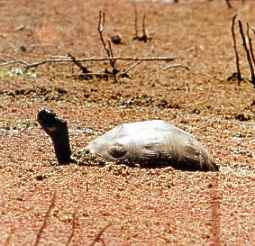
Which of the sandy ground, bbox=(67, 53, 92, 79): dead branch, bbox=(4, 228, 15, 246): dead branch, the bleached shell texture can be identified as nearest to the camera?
bbox=(4, 228, 15, 246): dead branch

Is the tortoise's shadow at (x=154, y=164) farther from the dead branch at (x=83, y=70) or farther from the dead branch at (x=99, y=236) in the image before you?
the dead branch at (x=83, y=70)

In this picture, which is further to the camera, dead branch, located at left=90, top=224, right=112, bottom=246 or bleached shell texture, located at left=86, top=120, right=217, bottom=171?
bleached shell texture, located at left=86, top=120, right=217, bottom=171

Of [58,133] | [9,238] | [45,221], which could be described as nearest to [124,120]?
[58,133]

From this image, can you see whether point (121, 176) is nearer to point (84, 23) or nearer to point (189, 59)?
point (189, 59)

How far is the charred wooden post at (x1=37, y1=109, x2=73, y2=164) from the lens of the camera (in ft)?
14.7

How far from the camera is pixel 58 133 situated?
4.49 meters

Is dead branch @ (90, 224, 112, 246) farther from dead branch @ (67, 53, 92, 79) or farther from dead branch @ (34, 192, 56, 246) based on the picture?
dead branch @ (67, 53, 92, 79)

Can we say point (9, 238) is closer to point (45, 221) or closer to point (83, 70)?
point (45, 221)

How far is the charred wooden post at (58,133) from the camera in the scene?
4.47 m

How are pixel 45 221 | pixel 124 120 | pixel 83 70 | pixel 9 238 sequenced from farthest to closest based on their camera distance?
pixel 83 70
pixel 124 120
pixel 45 221
pixel 9 238

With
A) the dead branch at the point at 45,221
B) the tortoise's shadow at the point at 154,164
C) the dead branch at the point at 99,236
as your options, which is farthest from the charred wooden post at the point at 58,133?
the dead branch at the point at 99,236

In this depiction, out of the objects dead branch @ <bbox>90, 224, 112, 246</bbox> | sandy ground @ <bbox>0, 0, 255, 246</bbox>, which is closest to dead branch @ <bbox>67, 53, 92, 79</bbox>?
sandy ground @ <bbox>0, 0, 255, 246</bbox>

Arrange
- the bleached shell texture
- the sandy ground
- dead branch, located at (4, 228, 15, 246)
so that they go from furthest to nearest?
the bleached shell texture, the sandy ground, dead branch, located at (4, 228, 15, 246)

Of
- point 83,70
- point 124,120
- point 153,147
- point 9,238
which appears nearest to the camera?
point 9,238
